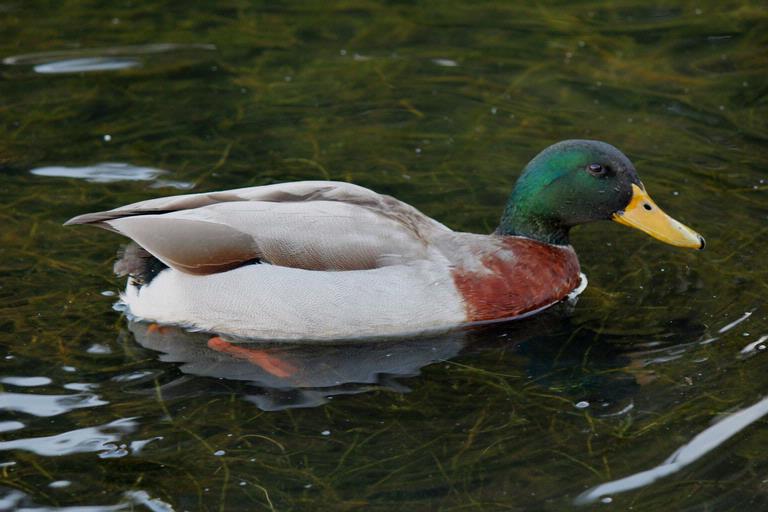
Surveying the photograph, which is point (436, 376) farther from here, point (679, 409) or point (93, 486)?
point (93, 486)

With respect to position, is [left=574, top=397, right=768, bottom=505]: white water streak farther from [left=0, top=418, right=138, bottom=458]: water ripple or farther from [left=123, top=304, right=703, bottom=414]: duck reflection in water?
[left=0, top=418, right=138, bottom=458]: water ripple

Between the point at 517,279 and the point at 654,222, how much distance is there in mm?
846

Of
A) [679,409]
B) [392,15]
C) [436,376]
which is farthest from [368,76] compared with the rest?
[679,409]

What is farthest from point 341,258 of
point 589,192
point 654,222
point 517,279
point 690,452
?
point 690,452

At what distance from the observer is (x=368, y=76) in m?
9.70

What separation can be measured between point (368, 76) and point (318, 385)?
4144 millimetres

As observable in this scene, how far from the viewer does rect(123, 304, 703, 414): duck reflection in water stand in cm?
608

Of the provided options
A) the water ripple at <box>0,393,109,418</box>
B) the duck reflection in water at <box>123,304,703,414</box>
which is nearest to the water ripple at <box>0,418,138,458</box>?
the water ripple at <box>0,393,109,418</box>

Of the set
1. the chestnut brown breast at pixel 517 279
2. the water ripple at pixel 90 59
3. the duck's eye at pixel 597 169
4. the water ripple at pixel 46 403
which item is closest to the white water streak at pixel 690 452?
the chestnut brown breast at pixel 517 279

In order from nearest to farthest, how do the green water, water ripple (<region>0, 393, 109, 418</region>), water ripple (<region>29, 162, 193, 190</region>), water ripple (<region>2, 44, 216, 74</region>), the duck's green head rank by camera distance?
the green water < water ripple (<region>0, 393, 109, 418</region>) < the duck's green head < water ripple (<region>29, 162, 193, 190</region>) < water ripple (<region>2, 44, 216, 74</region>)

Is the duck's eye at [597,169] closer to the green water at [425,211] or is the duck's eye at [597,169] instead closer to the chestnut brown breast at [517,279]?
the chestnut brown breast at [517,279]

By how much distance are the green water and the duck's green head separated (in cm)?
42

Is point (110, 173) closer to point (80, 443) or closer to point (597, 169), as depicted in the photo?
point (80, 443)

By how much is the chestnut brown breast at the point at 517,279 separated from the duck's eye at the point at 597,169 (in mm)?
499
